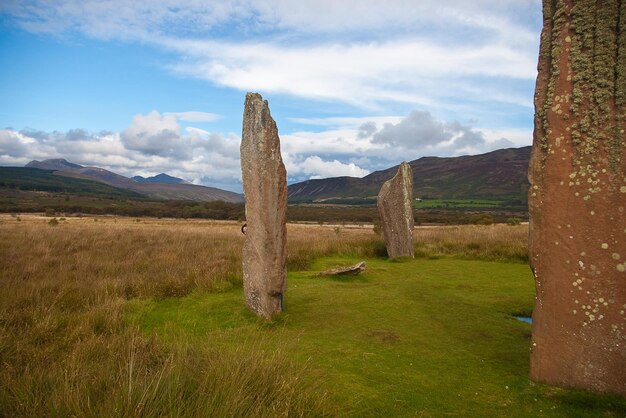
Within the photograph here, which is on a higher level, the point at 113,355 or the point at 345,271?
the point at 113,355

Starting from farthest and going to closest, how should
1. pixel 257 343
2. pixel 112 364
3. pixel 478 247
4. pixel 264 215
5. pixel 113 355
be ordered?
pixel 478 247 < pixel 264 215 < pixel 257 343 < pixel 113 355 < pixel 112 364

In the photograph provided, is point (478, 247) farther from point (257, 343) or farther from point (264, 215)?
point (257, 343)

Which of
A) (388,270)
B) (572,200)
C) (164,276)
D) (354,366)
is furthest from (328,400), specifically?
(388,270)

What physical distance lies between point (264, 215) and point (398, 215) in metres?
9.17

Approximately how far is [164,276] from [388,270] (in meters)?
6.75

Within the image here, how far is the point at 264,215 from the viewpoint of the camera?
26.1 feet

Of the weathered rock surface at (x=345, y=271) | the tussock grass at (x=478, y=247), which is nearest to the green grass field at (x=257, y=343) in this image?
the weathered rock surface at (x=345, y=271)

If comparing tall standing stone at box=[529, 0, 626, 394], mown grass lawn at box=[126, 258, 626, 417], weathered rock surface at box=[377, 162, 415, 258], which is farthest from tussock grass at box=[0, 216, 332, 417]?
weathered rock surface at box=[377, 162, 415, 258]

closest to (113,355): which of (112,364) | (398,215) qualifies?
(112,364)

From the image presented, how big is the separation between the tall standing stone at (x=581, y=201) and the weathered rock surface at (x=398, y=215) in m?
10.9

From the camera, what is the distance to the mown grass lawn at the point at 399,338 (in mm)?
4711

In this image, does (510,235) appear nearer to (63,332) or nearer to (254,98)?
(254,98)

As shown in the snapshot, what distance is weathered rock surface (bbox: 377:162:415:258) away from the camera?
16078mm

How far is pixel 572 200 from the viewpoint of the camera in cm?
489
